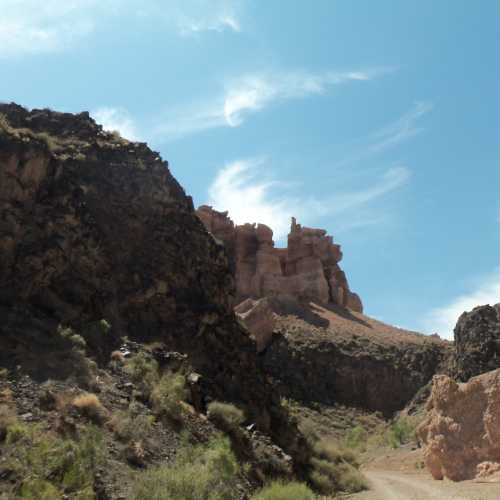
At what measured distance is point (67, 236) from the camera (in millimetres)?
18547

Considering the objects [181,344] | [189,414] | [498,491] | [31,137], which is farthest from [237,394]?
[31,137]

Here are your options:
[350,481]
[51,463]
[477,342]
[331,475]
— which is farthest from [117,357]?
[477,342]

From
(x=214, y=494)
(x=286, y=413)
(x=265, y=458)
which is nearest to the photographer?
(x=214, y=494)

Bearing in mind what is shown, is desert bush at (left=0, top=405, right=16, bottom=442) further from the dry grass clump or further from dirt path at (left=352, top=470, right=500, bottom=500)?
dirt path at (left=352, top=470, right=500, bottom=500)

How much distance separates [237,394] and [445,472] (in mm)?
7031

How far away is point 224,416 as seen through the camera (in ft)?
56.7

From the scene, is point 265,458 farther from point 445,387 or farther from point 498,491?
point 445,387

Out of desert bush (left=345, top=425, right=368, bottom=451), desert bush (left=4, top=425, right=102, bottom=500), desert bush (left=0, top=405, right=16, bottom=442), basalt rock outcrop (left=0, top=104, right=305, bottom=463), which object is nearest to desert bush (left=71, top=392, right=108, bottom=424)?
desert bush (left=4, top=425, right=102, bottom=500)

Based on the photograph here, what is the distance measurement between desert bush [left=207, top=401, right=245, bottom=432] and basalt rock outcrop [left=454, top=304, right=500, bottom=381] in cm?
2554

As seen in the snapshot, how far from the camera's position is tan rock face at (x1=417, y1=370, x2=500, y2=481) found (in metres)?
19.1

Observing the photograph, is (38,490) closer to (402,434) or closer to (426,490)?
(426,490)

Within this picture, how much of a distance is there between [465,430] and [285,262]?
58.1 metres

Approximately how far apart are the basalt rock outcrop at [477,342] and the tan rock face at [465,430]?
1892 cm

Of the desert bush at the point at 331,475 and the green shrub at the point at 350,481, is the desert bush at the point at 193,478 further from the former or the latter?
the green shrub at the point at 350,481
